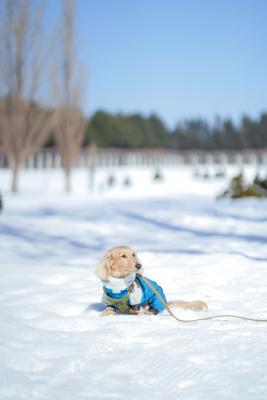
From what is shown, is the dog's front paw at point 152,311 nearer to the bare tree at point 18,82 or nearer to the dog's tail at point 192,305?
the dog's tail at point 192,305

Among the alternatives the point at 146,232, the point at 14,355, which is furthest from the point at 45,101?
the point at 14,355

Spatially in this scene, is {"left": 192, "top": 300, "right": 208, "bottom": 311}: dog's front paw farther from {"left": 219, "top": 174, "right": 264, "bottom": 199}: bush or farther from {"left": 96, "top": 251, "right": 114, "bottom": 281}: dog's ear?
{"left": 219, "top": 174, "right": 264, "bottom": 199}: bush

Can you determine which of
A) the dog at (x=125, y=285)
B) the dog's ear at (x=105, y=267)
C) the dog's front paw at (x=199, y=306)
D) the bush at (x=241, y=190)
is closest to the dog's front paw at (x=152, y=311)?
the dog at (x=125, y=285)

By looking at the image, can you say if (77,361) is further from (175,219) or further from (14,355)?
(175,219)

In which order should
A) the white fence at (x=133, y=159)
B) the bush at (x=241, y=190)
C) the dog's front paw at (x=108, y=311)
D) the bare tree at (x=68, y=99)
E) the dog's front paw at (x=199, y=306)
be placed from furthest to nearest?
the white fence at (x=133, y=159) < the bare tree at (x=68, y=99) < the bush at (x=241, y=190) < the dog's front paw at (x=199, y=306) < the dog's front paw at (x=108, y=311)

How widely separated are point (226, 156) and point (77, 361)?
40.3m

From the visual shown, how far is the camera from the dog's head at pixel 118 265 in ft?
11.3

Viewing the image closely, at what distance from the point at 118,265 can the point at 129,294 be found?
243 mm

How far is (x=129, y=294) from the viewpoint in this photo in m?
3.50

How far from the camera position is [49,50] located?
62.1 ft

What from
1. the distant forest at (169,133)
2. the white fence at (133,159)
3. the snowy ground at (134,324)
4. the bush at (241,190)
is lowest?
the snowy ground at (134,324)

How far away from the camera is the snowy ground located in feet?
7.68

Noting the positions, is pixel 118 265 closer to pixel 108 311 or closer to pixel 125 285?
pixel 125 285

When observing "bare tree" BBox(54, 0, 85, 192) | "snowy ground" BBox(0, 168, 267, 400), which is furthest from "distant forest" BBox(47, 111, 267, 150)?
"snowy ground" BBox(0, 168, 267, 400)
